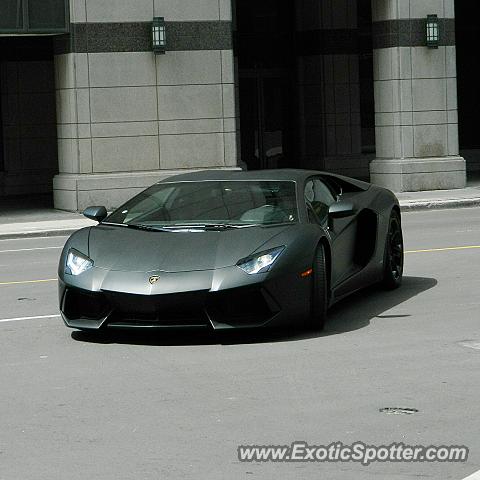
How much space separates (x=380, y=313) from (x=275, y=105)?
23407 millimetres

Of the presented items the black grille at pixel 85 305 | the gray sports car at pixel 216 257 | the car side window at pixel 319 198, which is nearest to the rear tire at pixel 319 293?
the gray sports car at pixel 216 257

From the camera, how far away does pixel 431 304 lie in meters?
11.6

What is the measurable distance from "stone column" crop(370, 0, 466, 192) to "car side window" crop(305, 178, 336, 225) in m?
15.9

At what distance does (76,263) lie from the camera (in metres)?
10.1

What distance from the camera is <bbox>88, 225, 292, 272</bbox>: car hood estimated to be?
977cm

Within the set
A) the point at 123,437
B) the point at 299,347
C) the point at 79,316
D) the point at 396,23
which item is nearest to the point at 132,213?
the point at 79,316

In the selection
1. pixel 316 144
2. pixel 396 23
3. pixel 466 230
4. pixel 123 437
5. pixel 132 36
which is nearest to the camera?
pixel 123 437

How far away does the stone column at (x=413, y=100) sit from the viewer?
2761 cm

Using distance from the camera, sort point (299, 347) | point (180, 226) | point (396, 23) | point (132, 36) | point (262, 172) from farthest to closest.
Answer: point (396, 23), point (132, 36), point (262, 172), point (180, 226), point (299, 347)

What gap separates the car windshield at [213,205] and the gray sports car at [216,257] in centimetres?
1

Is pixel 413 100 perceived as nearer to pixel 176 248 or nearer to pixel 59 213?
pixel 59 213

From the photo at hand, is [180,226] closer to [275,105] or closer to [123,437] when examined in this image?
[123,437]

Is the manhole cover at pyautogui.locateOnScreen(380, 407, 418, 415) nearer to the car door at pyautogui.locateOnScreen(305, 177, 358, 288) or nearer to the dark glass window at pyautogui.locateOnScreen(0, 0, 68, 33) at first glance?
the car door at pyautogui.locateOnScreen(305, 177, 358, 288)

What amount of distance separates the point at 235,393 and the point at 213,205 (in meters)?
3.04
